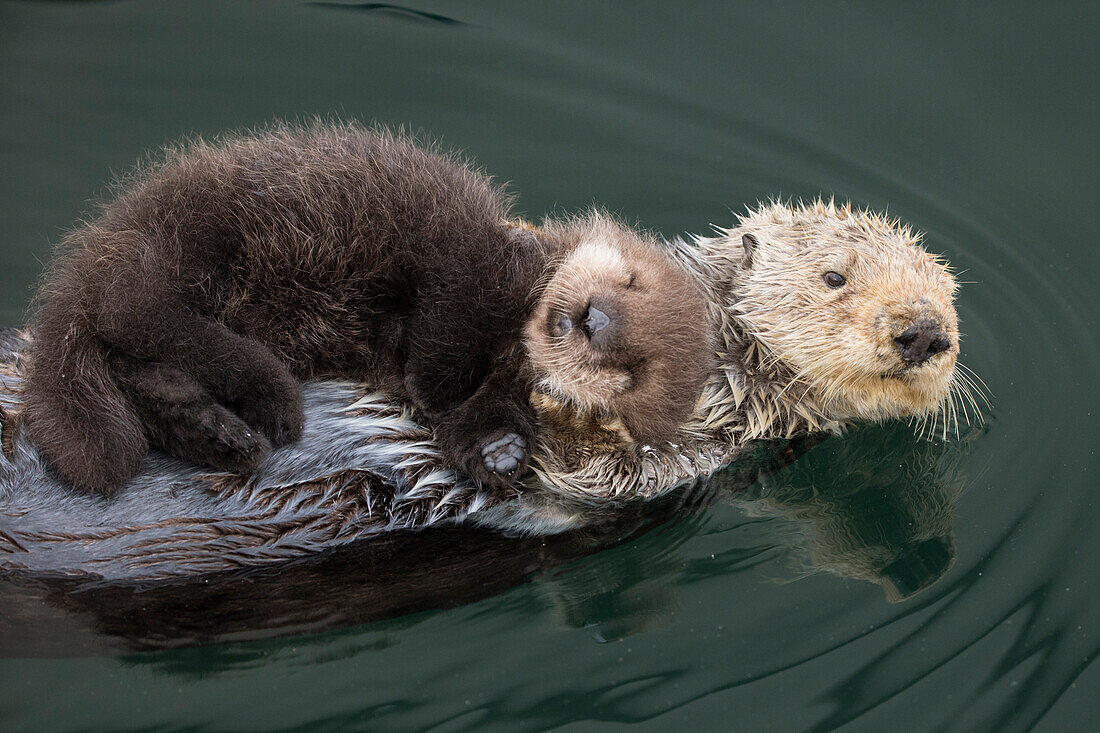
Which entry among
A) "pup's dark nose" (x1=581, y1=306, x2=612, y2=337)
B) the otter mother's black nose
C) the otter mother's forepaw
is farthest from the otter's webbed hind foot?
the otter mother's black nose

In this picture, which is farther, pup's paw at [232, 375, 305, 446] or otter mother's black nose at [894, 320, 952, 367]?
otter mother's black nose at [894, 320, 952, 367]

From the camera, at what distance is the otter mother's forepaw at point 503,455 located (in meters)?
2.78

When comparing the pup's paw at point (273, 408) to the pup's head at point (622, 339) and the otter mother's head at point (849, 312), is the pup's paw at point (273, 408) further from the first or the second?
the otter mother's head at point (849, 312)

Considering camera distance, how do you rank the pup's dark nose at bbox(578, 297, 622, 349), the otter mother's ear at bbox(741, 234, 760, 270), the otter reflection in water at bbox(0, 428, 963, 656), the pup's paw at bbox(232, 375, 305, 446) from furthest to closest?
the otter mother's ear at bbox(741, 234, 760, 270)
the otter reflection in water at bbox(0, 428, 963, 656)
the pup's paw at bbox(232, 375, 305, 446)
the pup's dark nose at bbox(578, 297, 622, 349)

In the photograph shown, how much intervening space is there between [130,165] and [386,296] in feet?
8.39

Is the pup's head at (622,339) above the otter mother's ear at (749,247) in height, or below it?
below

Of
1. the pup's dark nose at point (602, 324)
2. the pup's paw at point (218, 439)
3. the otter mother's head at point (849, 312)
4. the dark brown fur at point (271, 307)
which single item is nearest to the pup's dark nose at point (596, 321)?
the pup's dark nose at point (602, 324)

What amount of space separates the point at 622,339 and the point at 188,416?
3.97ft

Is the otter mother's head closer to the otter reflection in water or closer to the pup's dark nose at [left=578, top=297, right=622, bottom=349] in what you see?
the otter reflection in water

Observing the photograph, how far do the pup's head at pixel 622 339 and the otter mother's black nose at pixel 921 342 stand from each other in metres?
0.66

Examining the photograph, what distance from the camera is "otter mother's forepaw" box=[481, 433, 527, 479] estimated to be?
9.12ft

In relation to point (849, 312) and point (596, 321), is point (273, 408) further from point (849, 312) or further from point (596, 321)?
point (849, 312)

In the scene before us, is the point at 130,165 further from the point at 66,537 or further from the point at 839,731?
the point at 839,731

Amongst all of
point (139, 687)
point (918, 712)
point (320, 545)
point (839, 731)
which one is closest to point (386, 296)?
point (320, 545)
